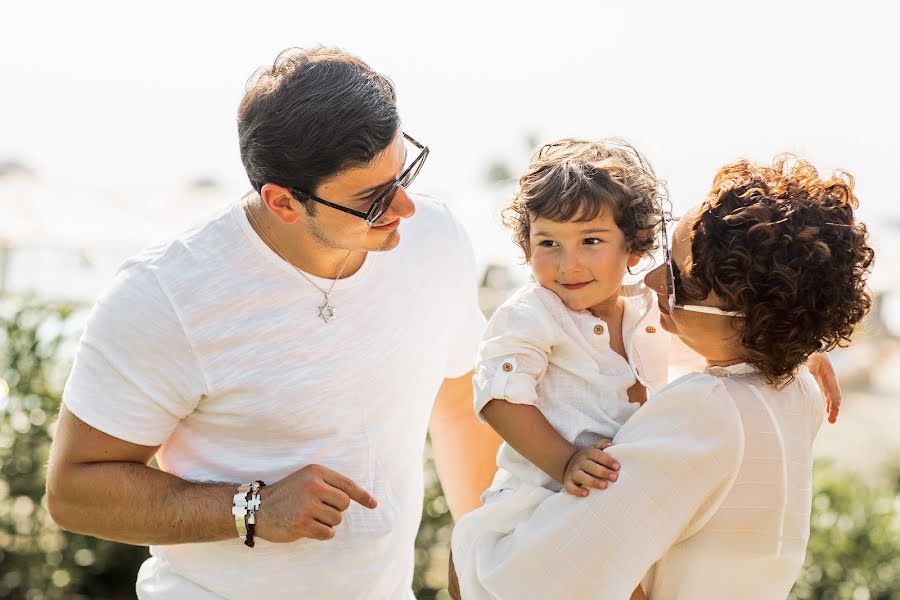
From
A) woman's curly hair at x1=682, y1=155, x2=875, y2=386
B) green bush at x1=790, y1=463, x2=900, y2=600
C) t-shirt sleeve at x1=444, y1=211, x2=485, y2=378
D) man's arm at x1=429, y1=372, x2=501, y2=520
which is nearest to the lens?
woman's curly hair at x1=682, y1=155, x2=875, y2=386

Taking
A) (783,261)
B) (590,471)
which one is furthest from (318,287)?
(783,261)

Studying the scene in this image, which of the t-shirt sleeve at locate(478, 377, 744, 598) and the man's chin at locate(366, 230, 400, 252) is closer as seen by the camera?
the t-shirt sleeve at locate(478, 377, 744, 598)

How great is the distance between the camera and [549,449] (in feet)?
7.73

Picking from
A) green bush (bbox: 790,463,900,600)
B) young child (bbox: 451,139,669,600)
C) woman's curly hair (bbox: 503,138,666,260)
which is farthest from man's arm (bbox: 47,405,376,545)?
green bush (bbox: 790,463,900,600)

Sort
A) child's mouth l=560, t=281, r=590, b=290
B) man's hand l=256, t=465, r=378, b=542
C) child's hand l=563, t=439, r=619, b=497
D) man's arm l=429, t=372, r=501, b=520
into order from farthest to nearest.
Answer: man's arm l=429, t=372, r=501, b=520, child's mouth l=560, t=281, r=590, b=290, man's hand l=256, t=465, r=378, b=542, child's hand l=563, t=439, r=619, b=497

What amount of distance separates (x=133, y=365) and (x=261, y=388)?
30 cm

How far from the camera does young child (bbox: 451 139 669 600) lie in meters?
2.42

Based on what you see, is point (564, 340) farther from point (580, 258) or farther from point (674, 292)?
point (674, 292)

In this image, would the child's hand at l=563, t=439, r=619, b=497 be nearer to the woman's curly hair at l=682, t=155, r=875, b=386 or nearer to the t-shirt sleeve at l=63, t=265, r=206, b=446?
the woman's curly hair at l=682, t=155, r=875, b=386

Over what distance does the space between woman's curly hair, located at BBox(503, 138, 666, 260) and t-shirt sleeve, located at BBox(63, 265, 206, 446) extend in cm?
86

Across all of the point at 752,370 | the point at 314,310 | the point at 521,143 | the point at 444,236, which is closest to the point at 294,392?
the point at 314,310

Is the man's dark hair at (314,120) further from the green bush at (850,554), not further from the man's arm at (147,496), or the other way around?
the green bush at (850,554)

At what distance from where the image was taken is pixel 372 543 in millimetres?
2740

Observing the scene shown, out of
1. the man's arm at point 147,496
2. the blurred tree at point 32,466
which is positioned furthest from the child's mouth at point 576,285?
the blurred tree at point 32,466
